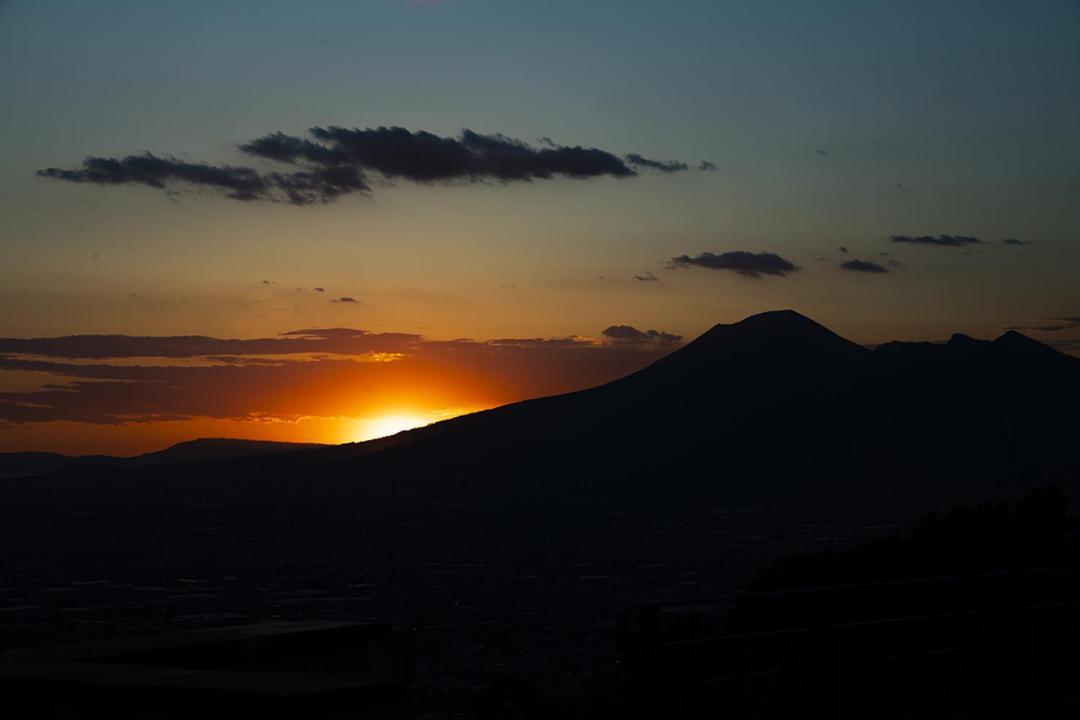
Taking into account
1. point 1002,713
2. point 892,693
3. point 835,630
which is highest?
point 835,630

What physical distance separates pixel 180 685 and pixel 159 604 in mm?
141465

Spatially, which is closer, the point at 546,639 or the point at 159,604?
the point at 546,639

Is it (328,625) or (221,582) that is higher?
(328,625)

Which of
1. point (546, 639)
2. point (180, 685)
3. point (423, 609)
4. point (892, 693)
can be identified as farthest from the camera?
point (423, 609)

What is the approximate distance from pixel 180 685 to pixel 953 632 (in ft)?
77.5

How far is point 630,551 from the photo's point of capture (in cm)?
19462

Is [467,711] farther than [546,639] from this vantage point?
No

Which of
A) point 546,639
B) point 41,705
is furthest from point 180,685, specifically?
point 546,639

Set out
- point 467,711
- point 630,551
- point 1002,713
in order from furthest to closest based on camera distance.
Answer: point 630,551, point 467,711, point 1002,713

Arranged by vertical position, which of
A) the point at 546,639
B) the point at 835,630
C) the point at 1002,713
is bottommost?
the point at 546,639

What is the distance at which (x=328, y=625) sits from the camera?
273 inches

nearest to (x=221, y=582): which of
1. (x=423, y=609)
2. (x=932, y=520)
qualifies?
(x=423, y=609)

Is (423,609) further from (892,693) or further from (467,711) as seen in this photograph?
(892,693)

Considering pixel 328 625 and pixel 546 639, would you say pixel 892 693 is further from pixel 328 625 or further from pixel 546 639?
pixel 546 639
